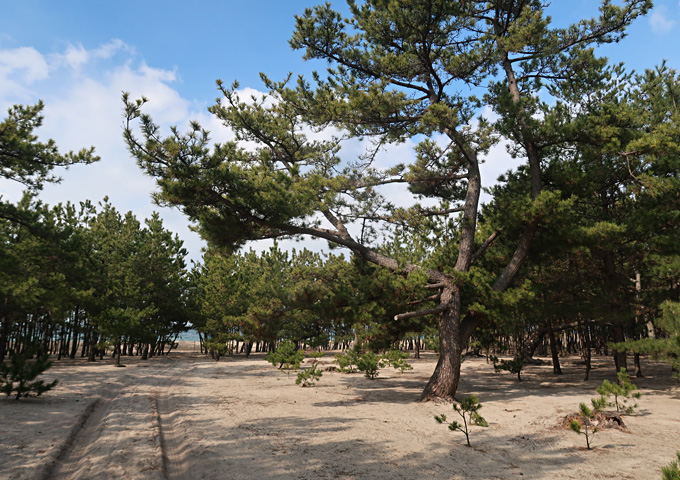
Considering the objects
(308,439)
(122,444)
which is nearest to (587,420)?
(308,439)

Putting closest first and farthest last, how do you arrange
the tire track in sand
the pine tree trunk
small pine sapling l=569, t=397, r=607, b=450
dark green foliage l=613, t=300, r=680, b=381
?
1. the tire track in sand
2. small pine sapling l=569, t=397, r=607, b=450
3. dark green foliage l=613, t=300, r=680, b=381
4. the pine tree trunk

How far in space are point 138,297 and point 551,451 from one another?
2911cm

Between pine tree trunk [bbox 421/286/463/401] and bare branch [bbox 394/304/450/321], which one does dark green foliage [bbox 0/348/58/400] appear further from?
pine tree trunk [bbox 421/286/463/401]

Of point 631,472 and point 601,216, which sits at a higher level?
point 601,216

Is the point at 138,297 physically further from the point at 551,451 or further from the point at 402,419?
the point at 551,451

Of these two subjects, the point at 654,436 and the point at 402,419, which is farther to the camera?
the point at 402,419

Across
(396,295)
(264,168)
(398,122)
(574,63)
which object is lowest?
(396,295)

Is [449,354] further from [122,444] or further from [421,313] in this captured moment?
[122,444]

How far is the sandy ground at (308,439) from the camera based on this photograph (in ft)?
17.4

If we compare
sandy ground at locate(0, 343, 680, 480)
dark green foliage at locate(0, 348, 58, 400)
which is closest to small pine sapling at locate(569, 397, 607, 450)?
sandy ground at locate(0, 343, 680, 480)

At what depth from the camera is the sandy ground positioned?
529 cm

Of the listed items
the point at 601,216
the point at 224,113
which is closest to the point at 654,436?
the point at 601,216

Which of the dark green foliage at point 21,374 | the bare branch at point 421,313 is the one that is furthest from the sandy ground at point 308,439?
the bare branch at point 421,313

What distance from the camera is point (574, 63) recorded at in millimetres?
11750
